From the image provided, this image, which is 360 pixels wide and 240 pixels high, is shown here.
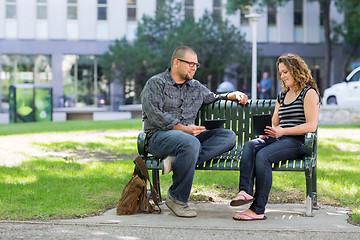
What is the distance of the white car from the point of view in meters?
21.6

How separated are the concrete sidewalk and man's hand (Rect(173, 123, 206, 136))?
0.70 m

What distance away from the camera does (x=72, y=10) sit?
41.8 m

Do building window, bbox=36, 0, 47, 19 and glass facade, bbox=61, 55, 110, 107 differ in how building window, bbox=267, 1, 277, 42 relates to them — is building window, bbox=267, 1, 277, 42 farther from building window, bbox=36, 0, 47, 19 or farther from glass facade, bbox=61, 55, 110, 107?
building window, bbox=36, 0, 47, 19

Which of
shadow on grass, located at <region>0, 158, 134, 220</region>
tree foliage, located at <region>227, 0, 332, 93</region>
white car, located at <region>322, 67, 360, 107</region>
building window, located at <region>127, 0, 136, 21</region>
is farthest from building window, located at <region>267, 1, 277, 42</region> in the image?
shadow on grass, located at <region>0, 158, 134, 220</region>

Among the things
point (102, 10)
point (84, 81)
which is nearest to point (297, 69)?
point (84, 81)

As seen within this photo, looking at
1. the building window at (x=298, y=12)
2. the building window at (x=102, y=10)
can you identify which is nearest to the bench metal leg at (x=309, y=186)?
the building window at (x=102, y=10)

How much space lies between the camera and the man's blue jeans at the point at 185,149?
539cm

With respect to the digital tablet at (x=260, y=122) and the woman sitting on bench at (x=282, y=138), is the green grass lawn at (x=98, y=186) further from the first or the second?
the digital tablet at (x=260, y=122)

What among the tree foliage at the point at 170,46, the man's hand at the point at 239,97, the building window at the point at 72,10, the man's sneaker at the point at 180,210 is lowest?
the man's sneaker at the point at 180,210

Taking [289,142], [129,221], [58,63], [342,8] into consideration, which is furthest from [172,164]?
[58,63]

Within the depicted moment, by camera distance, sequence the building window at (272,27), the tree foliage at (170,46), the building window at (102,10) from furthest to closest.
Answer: the building window at (272,27) → the building window at (102,10) → the tree foliage at (170,46)

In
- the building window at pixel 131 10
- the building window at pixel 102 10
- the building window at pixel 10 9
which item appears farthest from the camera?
the building window at pixel 131 10

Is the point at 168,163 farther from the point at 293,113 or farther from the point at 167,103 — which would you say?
the point at 293,113

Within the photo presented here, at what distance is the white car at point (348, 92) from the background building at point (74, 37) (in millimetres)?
19299
